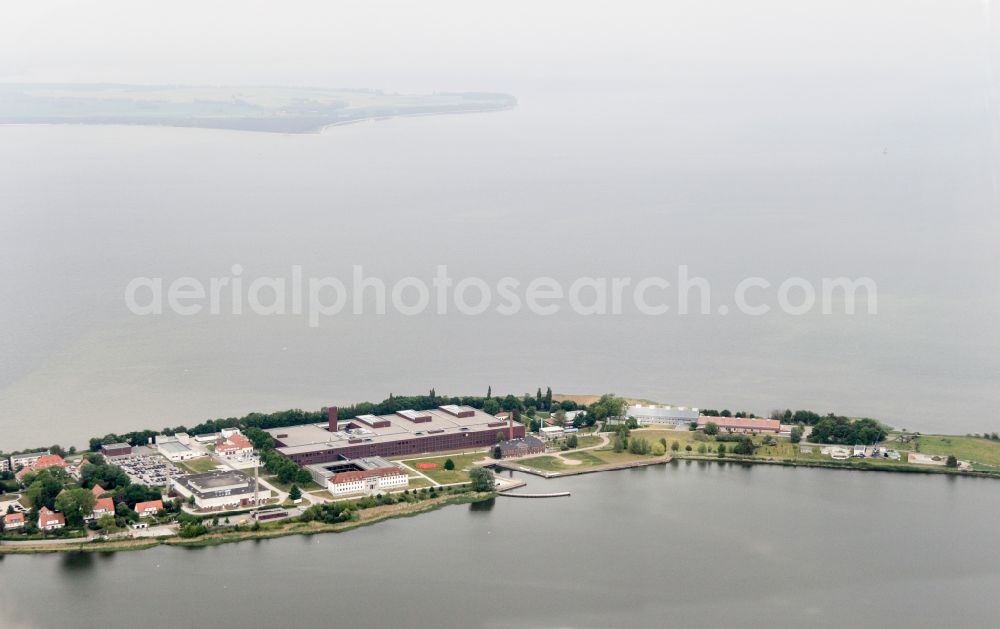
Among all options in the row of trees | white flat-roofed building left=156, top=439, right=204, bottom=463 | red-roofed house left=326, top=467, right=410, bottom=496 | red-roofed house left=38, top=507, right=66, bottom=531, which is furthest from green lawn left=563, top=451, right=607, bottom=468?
red-roofed house left=38, top=507, right=66, bottom=531

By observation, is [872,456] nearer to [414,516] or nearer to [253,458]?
[414,516]

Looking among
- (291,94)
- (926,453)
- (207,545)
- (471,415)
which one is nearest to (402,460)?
(471,415)

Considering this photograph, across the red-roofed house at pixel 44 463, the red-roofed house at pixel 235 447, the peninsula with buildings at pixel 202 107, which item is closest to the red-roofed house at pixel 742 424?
the red-roofed house at pixel 235 447

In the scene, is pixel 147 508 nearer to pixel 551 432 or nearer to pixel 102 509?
pixel 102 509

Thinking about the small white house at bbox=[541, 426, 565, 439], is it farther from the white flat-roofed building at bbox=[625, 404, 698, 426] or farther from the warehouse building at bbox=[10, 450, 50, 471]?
the warehouse building at bbox=[10, 450, 50, 471]

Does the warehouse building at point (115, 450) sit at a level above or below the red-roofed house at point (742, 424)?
below

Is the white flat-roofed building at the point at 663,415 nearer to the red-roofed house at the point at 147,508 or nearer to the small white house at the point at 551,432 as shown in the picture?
the small white house at the point at 551,432
